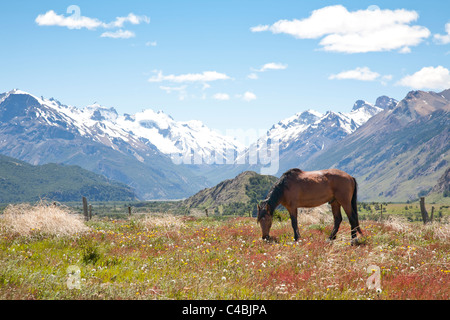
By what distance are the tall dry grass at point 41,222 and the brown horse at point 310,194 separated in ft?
27.7

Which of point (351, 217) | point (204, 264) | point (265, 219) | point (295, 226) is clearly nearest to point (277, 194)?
point (265, 219)

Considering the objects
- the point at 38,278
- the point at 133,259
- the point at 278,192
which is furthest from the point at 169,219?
the point at 38,278

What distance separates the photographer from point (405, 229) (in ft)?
63.9

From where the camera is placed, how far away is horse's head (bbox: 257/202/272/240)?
54.5 ft

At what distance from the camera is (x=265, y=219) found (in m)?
16.7

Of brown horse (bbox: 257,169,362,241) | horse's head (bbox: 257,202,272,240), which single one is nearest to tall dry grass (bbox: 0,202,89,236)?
horse's head (bbox: 257,202,272,240)

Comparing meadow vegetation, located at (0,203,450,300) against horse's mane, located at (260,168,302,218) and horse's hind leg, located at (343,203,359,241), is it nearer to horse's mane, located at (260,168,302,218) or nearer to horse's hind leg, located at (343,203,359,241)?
horse's hind leg, located at (343,203,359,241)

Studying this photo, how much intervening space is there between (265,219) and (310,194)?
2310 mm

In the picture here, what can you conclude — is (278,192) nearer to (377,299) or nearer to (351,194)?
(351,194)

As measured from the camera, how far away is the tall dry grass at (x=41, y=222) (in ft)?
51.5

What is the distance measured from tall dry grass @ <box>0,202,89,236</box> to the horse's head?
8.03 metres

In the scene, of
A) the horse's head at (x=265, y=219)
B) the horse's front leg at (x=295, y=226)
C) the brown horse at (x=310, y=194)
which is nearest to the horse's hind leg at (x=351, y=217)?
the brown horse at (x=310, y=194)

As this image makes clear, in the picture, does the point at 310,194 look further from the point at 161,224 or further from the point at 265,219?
the point at 161,224
